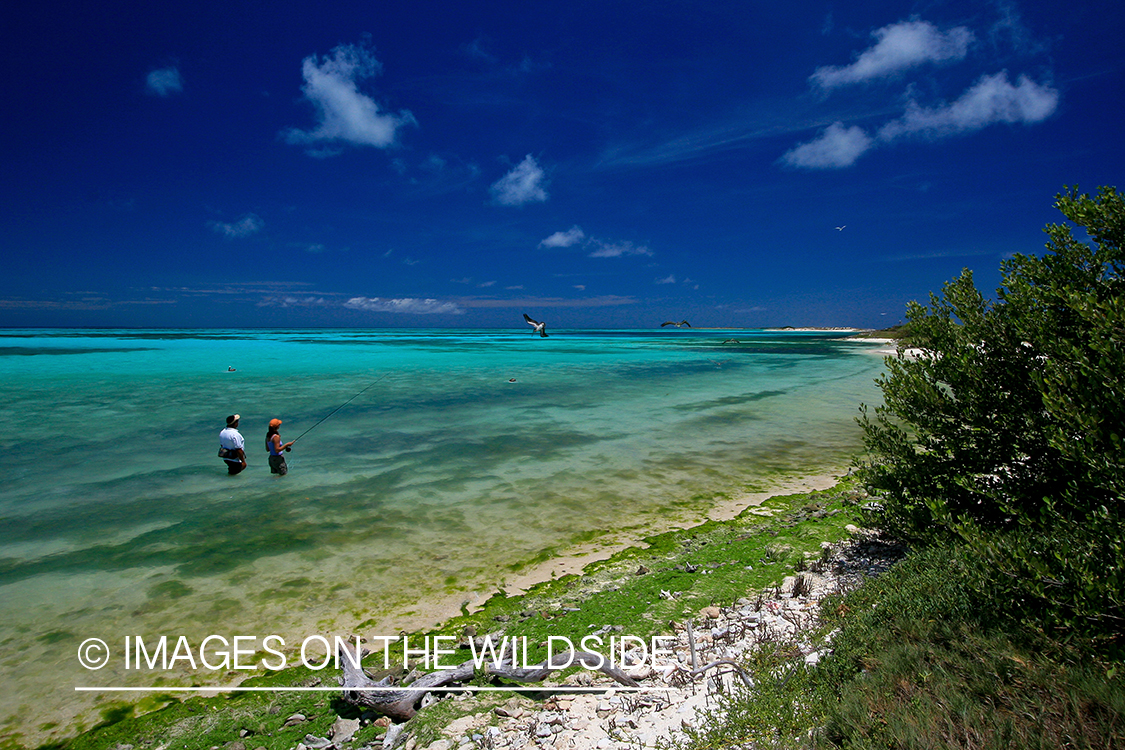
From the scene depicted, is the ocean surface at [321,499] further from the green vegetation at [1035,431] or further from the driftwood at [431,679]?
the green vegetation at [1035,431]

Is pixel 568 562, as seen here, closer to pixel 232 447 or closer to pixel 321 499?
pixel 321 499

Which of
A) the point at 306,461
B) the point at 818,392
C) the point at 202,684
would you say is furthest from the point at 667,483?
the point at 818,392

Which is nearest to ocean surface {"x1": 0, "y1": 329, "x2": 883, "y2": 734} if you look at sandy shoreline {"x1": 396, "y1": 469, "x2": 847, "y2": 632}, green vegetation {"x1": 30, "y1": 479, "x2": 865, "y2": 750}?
sandy shoreline {"x1": 396, "y1": 469, "x2": 847, "y2": 632}

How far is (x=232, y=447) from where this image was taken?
535 inches

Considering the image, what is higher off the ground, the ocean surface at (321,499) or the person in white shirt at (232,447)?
the person in white shirt at (232,447)

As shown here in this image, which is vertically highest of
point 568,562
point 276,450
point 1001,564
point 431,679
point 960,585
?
point 1001,564

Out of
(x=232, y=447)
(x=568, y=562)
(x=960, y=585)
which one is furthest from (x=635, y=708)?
(x=232, y=447)

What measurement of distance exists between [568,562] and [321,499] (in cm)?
678

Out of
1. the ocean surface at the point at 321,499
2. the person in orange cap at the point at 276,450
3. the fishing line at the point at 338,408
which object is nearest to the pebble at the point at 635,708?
the ocean surface at the point at 321,499

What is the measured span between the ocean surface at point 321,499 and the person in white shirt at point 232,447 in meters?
0.44

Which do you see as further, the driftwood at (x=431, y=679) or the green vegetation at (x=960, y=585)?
the driftwood at (x=431, y=679)

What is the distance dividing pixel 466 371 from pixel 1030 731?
144 feet

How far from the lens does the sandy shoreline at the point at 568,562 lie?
278 inches

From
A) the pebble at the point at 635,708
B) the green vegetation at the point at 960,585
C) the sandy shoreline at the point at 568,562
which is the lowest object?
the sandy shoreline at the point at 568,562
